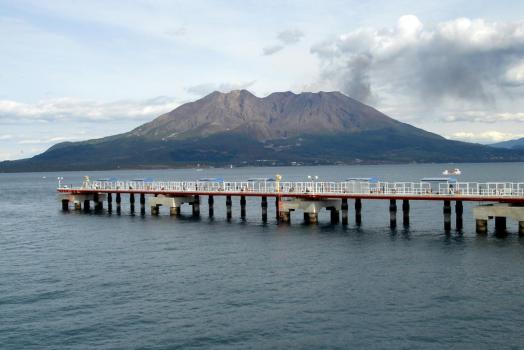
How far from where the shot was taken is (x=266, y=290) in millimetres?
52031

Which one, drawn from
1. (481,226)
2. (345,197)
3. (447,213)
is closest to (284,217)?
(345,197)

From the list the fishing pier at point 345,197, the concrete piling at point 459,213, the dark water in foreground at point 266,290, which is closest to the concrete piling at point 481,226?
the fishing pier at point 345,197

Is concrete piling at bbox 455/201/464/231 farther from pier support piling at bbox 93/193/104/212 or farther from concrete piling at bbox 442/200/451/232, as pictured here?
pier support piling at bbox 93/193/104/212

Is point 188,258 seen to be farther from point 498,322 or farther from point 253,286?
point 498,322

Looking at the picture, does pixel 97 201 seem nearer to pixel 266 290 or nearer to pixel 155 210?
pixel 155 210

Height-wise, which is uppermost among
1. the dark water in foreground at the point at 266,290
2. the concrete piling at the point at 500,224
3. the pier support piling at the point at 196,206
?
the pier support piling at the point at 196,206

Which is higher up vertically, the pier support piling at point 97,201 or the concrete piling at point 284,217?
the pier support piling at point 97,201

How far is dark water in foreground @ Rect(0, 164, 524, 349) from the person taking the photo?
40.6 m

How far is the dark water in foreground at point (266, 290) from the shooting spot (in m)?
40.6

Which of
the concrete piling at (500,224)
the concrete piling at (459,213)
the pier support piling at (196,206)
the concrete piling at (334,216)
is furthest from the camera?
the pier support piling at (196,206)

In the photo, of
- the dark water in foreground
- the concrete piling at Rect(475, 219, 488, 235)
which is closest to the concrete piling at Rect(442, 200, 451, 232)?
the dark water in foreground

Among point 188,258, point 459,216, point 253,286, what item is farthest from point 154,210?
point 253,286

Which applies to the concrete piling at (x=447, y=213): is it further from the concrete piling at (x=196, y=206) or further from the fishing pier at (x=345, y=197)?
the concrete piling at (x=196, y=206)

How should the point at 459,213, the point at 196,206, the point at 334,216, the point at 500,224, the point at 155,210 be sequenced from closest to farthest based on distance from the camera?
the point at 500,224 < the point at 459,213 < the point at 334,216 < the point at 196,206 < the point at 155,210
